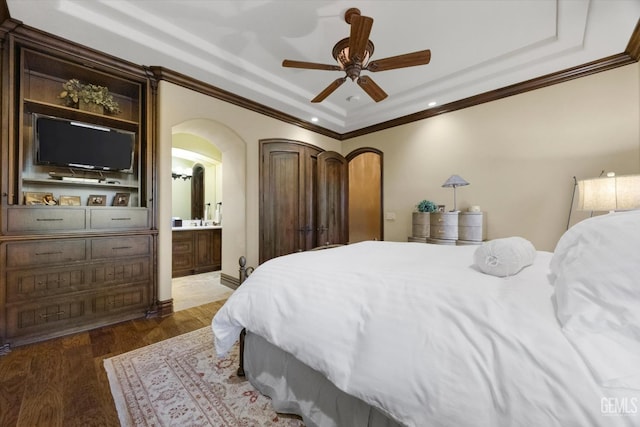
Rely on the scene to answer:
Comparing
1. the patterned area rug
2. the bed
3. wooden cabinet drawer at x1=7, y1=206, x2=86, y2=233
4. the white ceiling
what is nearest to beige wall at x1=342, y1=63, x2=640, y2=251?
the white ceiling

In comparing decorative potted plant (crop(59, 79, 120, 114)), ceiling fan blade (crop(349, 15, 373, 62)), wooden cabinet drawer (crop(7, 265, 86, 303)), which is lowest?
wooden cabinet drawer (crop(7, 265, 86, 303))

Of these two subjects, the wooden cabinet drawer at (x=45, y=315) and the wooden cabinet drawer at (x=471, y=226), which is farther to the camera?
the wooden cabinet drawer at (x=471, y=226)

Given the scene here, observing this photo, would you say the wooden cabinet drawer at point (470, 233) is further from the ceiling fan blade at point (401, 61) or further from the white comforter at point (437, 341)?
the ceiling fan blade at point (401, 61)

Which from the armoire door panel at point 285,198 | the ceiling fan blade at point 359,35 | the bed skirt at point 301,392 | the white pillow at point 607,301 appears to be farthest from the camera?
the armoire door panel at point 285,198

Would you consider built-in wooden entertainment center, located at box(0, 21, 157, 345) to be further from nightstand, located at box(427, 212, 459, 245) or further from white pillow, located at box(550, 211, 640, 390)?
nightstand, located at box(427, 212, 459, 245)

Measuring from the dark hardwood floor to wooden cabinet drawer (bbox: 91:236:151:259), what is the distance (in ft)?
2.28

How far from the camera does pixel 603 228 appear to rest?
0.82 metres

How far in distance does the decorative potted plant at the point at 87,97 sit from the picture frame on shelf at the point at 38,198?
92 cm

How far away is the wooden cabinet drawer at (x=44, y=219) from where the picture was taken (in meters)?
2.05

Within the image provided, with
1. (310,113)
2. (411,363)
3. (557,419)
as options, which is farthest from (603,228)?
(310,113)

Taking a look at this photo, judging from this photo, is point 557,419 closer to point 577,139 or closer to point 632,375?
point 632,375

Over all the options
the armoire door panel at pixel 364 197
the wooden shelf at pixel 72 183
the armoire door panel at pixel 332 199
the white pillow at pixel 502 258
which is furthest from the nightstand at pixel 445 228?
the wooden shelf at pixel 72 183

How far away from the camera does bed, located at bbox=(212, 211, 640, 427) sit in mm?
621

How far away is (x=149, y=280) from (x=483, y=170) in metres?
4.21
